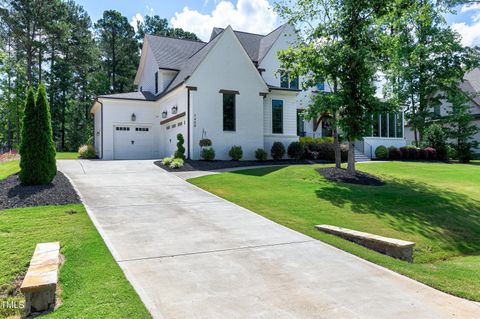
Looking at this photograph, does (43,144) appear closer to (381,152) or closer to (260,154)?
(260,154)

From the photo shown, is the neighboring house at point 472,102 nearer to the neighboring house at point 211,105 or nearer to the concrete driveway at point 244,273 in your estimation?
the neighboring house at point 211,105

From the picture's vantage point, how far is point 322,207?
938 cm

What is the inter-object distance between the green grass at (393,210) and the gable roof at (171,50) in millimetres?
13022

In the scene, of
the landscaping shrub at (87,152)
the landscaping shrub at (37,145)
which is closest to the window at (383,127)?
the landscaping shrub at (87,152)

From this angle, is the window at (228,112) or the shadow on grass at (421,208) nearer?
the shadow on grass at (421,208)

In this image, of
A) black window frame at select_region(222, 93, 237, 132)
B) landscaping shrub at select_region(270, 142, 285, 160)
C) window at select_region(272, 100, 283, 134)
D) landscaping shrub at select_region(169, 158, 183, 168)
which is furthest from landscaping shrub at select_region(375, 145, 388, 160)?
landscaping shrub at select_region(169, 158, 183, 168)

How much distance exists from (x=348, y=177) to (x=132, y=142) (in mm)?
14983

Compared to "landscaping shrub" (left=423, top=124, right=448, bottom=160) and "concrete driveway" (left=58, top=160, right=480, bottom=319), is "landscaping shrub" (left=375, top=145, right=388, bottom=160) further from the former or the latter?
"concrete driveway" (left=58, top=160, right=480, bottom=319)

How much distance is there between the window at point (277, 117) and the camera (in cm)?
2133

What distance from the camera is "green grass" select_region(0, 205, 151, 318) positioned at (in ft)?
11.5

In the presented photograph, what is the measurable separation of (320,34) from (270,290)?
43.0 feet

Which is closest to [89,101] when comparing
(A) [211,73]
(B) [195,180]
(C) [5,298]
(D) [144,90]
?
(D) [144,90]

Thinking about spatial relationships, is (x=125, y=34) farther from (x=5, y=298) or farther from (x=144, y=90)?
(x=5, y=298)

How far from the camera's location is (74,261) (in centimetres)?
480
